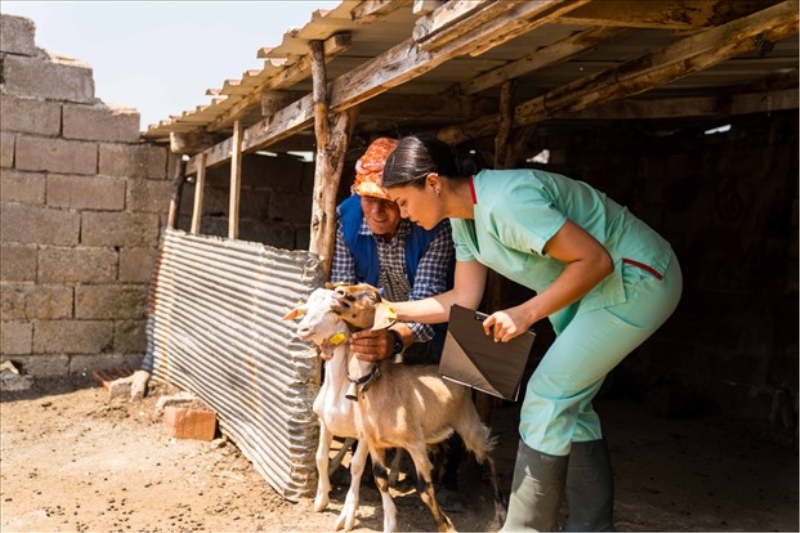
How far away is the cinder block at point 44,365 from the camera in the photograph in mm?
10438

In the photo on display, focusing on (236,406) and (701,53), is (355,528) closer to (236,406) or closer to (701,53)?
(236,406)

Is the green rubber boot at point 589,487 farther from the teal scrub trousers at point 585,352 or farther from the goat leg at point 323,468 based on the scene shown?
the goat leg at point 323,468

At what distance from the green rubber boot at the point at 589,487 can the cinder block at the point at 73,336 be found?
7574 mm

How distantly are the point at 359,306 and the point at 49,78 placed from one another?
6.67m

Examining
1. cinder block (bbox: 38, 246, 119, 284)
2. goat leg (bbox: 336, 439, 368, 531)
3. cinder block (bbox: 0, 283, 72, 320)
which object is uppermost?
cinder block (bbox: 38, 246, 119, 284)

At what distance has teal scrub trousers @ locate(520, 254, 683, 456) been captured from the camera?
13.0 feet

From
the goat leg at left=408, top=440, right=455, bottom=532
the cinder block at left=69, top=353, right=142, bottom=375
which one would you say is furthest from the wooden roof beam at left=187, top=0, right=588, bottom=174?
the cinder block at left=69, top=353, right=142, bottom=375

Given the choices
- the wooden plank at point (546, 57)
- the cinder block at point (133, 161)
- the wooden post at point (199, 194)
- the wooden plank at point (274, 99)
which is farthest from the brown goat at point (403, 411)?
the cinder block at point (133, 161)

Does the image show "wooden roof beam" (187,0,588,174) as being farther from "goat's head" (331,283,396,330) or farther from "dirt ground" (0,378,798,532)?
"dirt ground" (0,378,798,532)

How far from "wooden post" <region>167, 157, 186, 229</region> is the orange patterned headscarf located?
18.0ft

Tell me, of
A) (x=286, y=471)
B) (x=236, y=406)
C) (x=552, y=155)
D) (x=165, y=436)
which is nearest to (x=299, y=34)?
(x=286, y=471)

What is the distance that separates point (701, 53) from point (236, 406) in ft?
14.8

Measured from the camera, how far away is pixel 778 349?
29.6 feet

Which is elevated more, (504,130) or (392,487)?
(504,130)
